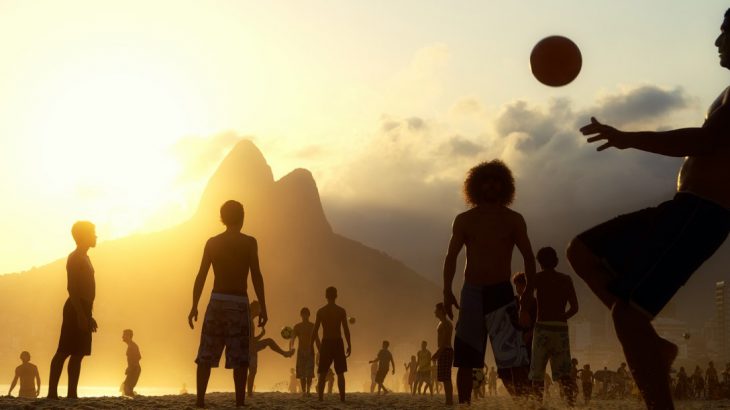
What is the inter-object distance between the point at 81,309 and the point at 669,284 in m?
8.23

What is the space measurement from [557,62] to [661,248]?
292 centimetres

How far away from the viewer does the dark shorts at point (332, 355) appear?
16.4 metres

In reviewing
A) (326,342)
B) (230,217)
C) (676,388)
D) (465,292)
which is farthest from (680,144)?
(676,388)

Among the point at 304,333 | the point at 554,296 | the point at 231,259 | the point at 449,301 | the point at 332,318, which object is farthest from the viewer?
the point at 304,333

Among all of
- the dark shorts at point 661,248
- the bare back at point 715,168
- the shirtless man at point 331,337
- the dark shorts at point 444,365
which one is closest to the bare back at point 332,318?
the shirtless man at point 331,337

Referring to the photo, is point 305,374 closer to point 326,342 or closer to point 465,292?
point 326,342

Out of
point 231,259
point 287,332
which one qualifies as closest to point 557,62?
point 231,259

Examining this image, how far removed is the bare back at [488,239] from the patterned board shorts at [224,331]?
2.72 metres

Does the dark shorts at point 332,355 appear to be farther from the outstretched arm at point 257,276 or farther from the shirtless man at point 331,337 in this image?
the outstretched arm at point 257,276

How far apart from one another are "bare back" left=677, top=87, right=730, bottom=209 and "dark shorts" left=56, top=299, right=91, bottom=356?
8.23 m

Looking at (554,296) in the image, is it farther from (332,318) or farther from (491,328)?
(332,318)

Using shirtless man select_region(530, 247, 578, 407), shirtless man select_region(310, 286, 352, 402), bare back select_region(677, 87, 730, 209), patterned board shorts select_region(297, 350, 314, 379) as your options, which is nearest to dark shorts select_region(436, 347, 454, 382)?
shirtless man select_region(310, 286, 352, 402)

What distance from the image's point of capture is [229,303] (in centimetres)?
985

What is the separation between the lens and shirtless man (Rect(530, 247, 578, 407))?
1179 centimetres
